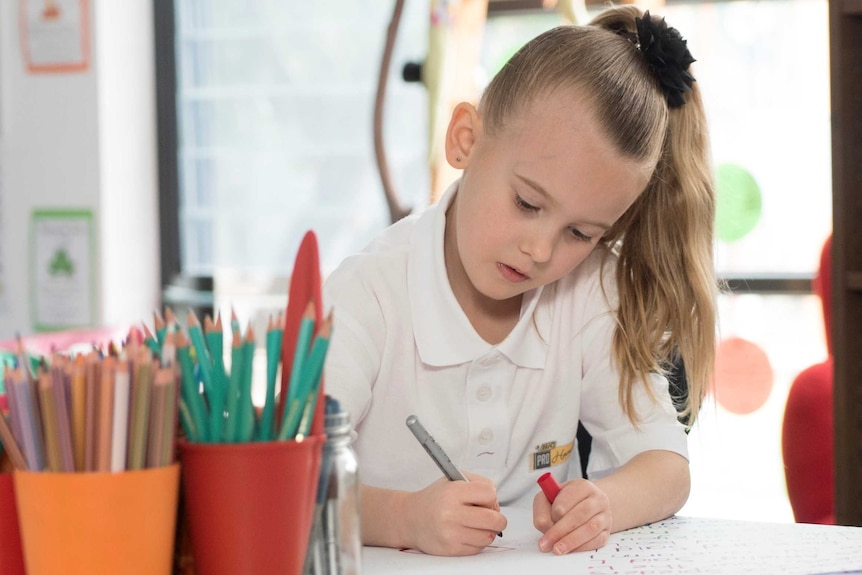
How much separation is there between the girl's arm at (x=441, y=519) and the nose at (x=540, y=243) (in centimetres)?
22

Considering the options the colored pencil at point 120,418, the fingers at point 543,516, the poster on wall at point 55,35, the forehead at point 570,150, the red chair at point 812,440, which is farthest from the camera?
the poster on wall at point 55,35

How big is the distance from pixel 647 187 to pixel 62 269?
1919 millimetres

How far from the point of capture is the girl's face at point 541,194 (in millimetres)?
937

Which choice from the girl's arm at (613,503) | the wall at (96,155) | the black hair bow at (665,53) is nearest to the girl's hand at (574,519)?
the girl's arm at (613,503)

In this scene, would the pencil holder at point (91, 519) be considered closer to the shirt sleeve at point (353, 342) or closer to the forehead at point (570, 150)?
the shirt sleeve at point (353, 342)

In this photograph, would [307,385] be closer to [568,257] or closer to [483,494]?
[483,494]

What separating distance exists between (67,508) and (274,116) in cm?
227

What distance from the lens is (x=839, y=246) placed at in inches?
54.2

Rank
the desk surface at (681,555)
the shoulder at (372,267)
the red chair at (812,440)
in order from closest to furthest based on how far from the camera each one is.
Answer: the desk surface at (681,555), the shoulder at (372,267), the red chair at (812,440)

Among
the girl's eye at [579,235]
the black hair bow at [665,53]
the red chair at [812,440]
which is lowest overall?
the red chair at [812,440]

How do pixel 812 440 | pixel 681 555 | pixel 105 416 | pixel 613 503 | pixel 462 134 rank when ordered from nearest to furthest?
pixel 105 416, pixel 681 555, pixel 613 503, pixel 462 134, pixel 812 440

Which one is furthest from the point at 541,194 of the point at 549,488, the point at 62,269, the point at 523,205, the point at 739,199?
the point at 62,269

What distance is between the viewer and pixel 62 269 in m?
2.64

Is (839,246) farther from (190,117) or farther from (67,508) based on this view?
(190,117)
